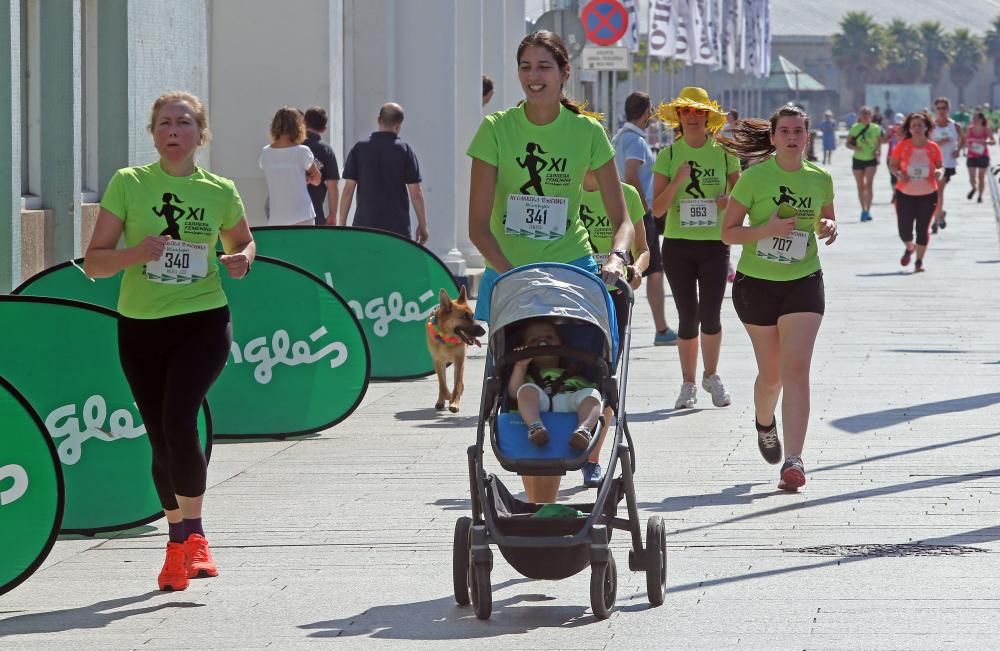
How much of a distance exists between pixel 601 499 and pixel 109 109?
26.5ft

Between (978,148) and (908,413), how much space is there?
27.6 m

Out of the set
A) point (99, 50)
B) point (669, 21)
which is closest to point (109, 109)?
point (99, 50)

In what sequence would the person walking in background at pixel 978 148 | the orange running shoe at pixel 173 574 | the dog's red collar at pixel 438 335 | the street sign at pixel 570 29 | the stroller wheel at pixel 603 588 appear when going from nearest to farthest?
the stroller wheel at pixel 603 588, the orange running shoe at pixel 173 574, the dog's red collar at pixel 438 335, the street sign at pixel 570 29, the person walking in background at pixel 978 148

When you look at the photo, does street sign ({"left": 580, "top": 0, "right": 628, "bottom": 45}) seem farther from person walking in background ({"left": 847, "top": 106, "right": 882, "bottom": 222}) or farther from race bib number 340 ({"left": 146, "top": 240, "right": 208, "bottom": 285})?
race bib number 340 ({"left": 146, "top": 240, "right": 208, "bottom": 285})

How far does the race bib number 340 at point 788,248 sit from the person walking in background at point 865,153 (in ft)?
84.5

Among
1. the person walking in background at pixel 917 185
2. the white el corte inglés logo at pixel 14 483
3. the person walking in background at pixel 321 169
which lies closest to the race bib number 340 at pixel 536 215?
the white el corte inglés logo at pixel 14 483

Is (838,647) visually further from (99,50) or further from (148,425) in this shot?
(99,50)

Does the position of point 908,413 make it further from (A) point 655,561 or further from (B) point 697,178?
(A) point 655,561

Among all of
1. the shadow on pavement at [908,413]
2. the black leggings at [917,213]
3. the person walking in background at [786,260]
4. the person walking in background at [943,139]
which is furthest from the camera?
the person walking in background at [943,139]

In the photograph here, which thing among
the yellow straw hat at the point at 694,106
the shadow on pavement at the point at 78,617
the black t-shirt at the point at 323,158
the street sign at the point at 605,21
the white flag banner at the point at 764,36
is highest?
the white flag banner at the point at 764,36

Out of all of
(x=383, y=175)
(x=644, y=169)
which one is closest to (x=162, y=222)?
(x=383, y=175)

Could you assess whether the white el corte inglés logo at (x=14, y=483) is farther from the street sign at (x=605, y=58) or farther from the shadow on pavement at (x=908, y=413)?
the street sign at (x=605, y=58)

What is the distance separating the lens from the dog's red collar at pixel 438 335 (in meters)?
12.2

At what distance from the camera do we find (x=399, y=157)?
50.2ft
